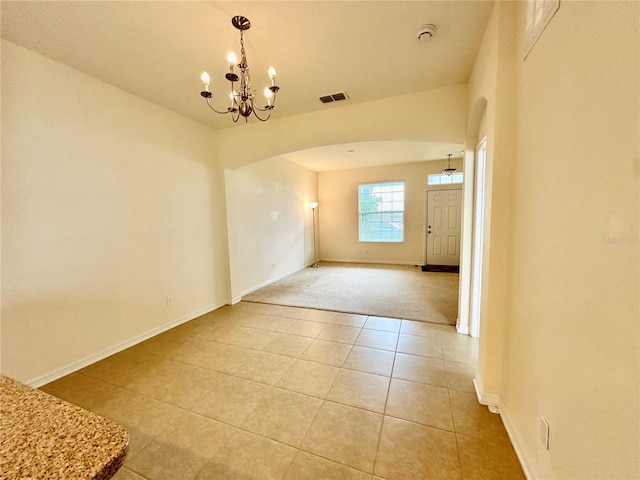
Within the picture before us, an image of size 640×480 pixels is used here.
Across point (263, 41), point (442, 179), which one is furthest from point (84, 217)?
point (442, 179)

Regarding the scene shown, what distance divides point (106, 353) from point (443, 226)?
6.76 m

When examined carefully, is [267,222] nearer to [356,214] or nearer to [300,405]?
[356,214]

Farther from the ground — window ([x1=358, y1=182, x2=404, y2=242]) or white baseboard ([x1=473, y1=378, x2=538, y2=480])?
window ([x1=358, y1=182, x2=404, y2=242])

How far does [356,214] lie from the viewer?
723 centimetres

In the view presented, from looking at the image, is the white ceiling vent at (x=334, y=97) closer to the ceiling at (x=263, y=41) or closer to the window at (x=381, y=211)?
the ceiling at (x=263, y=41)

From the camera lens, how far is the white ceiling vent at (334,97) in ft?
9.18

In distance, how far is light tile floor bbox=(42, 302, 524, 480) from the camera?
1.38 metres

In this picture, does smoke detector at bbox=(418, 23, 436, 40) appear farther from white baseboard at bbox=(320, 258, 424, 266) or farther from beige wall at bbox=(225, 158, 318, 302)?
white baseboard at bbox=(320, 258, 424, 266)

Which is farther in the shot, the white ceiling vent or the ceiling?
the white ceiling vent

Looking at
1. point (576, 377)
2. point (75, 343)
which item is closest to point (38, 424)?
point (576, 377)

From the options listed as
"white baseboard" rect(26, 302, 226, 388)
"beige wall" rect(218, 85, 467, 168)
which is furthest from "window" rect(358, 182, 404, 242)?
"white baseboard" rect(26, 302, 226, 388)

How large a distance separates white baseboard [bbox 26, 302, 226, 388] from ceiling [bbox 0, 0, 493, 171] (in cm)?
266

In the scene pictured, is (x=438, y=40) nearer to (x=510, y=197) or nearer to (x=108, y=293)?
(x=510, y=197)

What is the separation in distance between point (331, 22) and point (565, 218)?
6.24 ft
